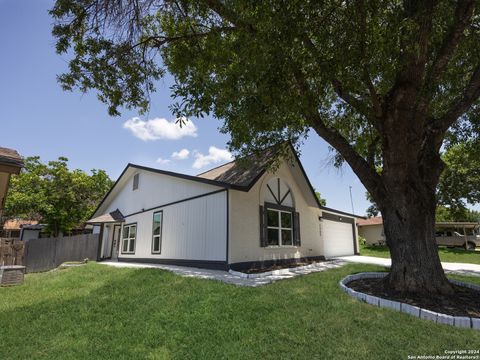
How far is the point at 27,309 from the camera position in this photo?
18.8ft

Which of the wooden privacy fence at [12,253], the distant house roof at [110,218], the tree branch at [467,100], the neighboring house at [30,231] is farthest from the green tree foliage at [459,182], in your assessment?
the neighboring house at [30,231]

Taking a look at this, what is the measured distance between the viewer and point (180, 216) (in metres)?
12.5

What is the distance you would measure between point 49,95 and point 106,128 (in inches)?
141

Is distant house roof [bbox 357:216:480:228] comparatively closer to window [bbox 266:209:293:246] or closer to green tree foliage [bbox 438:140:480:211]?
green tree foliage [bbox 438:140:480:211]

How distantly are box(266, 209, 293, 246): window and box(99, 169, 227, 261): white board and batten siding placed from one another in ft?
8.58

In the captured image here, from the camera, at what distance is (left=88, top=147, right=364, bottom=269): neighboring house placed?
10711mm

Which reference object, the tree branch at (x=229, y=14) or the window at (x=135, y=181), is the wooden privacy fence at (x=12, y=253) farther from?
the tree branch at (x=229, y=14)

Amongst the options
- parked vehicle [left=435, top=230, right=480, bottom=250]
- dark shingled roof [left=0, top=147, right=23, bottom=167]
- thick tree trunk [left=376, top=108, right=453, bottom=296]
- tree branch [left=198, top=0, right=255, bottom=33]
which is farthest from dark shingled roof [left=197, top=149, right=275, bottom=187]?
parked vehicle [left=435, top=230, right=480, bottom=250]

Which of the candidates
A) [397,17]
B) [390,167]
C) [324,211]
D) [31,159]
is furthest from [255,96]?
[31,159]

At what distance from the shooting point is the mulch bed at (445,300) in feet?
16.3

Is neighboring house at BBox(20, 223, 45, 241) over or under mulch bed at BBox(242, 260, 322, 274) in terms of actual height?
over

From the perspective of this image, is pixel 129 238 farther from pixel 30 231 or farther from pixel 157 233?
pixel 30 231

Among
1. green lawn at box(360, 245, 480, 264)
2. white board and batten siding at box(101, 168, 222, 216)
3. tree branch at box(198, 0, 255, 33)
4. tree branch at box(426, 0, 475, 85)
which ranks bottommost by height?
green lawn at box(360, 245, 480, 264)

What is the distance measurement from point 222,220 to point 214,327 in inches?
243
